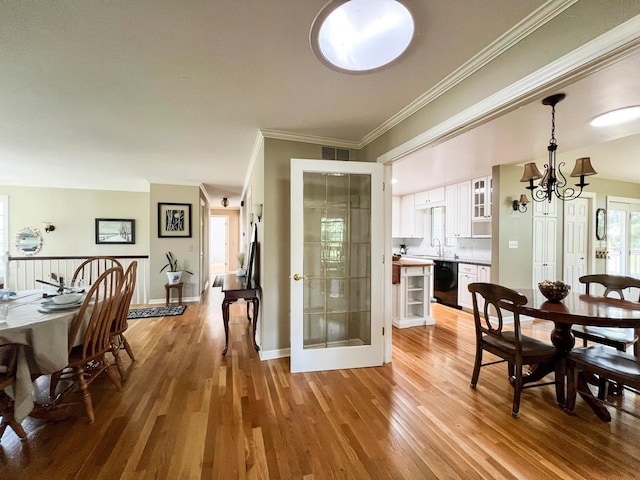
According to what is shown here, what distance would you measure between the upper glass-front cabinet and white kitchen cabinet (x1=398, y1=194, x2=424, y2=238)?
5.65 ft

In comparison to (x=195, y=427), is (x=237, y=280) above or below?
above

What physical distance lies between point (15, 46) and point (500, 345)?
3788 mm

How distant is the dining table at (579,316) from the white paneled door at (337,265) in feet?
4.26

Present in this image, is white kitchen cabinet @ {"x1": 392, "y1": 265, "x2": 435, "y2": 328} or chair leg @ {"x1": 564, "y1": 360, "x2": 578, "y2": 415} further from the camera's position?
white kitchen cabinet @ {"x1": 392, "y1": 265, "x2": 435, "y2": 328}

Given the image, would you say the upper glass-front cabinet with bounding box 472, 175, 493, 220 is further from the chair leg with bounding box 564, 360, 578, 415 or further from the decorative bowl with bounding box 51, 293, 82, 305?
the decorative bowl with bounding box 51, 293, 82, 305

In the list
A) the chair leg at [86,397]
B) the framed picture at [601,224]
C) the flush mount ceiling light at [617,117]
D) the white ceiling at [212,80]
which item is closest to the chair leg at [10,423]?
the chair leg at [86,397]

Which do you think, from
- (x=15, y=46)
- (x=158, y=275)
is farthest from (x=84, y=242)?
(x=15, y=46)

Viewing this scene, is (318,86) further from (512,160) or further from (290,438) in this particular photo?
(512,160)

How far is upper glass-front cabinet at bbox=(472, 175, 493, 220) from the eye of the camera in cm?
482

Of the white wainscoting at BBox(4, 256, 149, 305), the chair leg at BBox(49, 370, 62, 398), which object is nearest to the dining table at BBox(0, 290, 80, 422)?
the chair leg at BBox(49, 370, 62, 398)

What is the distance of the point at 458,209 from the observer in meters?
5.50

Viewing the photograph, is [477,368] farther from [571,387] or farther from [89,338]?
[89,338]

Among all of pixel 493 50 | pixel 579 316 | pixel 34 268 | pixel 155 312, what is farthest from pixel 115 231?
pixel 579 316

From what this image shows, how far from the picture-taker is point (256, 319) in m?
3.22
